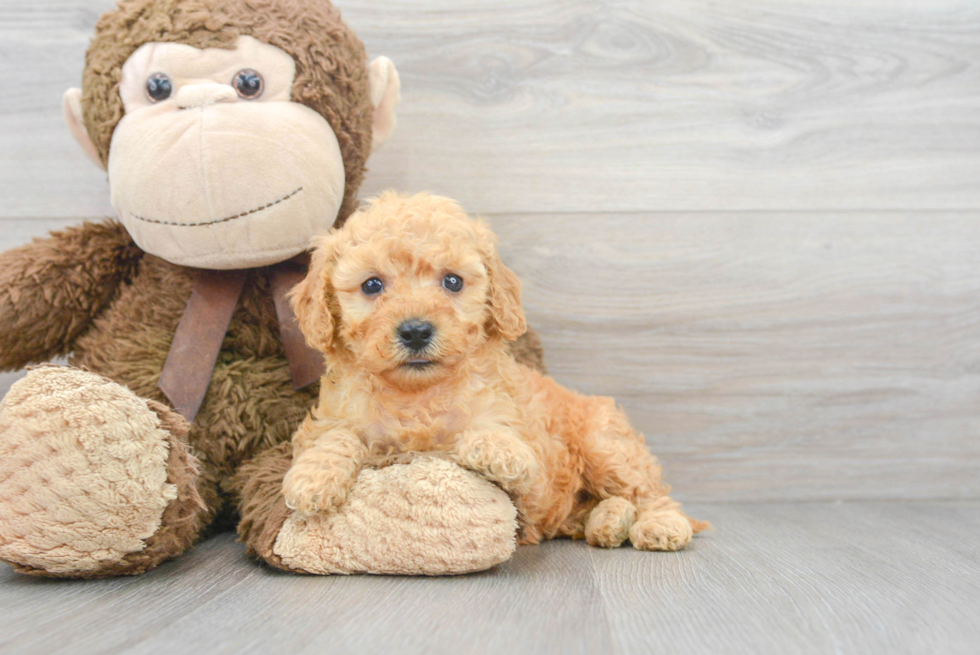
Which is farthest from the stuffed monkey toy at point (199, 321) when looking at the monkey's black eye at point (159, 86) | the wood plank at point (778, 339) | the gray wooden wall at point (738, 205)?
the wood plank at point (778, 339)

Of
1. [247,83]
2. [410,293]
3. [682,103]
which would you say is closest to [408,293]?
[410,293]

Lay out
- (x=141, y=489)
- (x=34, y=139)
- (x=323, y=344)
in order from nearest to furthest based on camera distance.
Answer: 1. (x=141, y=489)
2. (x=323, y=344)
3. (x=34, y=139)

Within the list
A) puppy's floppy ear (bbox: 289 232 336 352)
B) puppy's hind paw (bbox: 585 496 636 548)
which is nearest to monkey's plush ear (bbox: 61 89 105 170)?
puppy's floppy ear (bbox: 289 232 336 352)

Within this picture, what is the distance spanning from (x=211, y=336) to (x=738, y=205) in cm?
120

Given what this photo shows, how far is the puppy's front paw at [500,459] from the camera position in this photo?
3.76 ft

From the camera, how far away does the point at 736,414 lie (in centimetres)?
182

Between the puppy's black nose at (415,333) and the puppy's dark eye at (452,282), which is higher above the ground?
the puppy's dark eye at (452,282)

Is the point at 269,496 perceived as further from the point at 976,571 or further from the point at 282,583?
the point at 976,571

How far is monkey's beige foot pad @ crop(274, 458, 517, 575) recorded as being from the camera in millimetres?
1124

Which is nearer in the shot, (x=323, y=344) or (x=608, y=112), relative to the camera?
(x=323, y=344)

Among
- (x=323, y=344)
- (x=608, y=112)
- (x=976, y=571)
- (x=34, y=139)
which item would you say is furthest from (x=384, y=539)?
(x=34, y=139)

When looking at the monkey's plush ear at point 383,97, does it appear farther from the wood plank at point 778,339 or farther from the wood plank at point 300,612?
the wood plank at point 300,612

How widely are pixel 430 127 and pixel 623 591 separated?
1.13m

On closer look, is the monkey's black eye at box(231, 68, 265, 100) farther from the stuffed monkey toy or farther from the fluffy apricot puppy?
the fluffy apricot puppy
